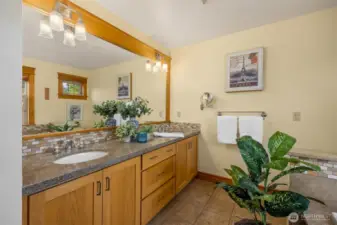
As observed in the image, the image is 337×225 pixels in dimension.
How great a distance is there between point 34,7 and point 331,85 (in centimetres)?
296

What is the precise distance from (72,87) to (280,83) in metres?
2.42

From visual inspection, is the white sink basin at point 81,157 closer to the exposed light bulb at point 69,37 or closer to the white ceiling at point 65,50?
the white ceiling at point 65,50

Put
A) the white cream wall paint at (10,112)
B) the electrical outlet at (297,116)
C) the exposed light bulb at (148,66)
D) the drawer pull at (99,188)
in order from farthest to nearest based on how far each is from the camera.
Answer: the exposed light bulb at (148,66) → the electrical outlet at (297,116) → the drawer pull at (99,188) → the white cream wall paint at (10,112)

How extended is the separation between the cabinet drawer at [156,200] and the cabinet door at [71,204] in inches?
19.4

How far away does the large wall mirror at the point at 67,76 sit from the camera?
1254 millimetres

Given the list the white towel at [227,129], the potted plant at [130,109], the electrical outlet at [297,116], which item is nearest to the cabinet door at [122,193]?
the potted plant at [130,109]

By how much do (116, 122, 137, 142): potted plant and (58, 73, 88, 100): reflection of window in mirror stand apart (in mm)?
501

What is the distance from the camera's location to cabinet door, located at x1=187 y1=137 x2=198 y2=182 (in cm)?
226

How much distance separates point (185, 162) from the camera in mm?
2172

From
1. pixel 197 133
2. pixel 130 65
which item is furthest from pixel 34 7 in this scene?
pixel 197 133

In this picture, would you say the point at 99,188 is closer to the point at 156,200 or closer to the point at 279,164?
the point at 156,200

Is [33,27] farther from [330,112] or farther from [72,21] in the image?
[330,112]

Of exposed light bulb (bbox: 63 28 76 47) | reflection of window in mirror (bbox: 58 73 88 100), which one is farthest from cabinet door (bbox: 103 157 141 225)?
exposed light bulb (bbox: 63 28 76 47)

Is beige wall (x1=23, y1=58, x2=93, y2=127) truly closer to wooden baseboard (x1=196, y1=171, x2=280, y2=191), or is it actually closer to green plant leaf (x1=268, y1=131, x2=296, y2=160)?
green plant leaf (x1=268, y1=131, x2=296, y2=160)
